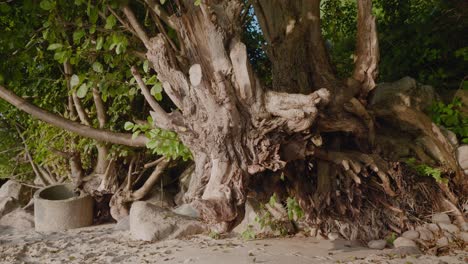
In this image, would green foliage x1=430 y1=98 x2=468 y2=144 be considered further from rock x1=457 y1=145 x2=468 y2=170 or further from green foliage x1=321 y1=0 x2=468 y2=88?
green foliage x1=321 y1=0 x2=468 y2=88

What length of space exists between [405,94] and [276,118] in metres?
2.15

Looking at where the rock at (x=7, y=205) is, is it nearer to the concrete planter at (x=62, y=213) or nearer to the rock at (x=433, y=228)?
the concrete planter at (x=62, y=213)

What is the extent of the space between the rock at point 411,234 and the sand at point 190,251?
402 mm

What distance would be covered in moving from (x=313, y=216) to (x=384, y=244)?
0.80m

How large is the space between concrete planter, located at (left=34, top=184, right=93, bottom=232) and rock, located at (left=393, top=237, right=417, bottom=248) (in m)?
4.59

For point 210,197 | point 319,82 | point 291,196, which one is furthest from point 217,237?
point 319,82

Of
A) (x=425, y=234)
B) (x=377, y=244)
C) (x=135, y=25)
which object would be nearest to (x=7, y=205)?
(x=135, y=25)

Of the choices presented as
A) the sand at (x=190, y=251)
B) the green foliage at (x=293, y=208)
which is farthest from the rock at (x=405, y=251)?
the green foliage at (x=293, y=208)

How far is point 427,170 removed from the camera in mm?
4621

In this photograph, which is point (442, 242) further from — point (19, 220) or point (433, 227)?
point (19, 220)

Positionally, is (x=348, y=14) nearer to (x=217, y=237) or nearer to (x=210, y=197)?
(x=217, y=237)

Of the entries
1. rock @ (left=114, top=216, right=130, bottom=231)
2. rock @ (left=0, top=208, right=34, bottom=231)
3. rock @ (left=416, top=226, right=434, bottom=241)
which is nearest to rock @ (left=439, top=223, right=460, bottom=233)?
rock @ (left=416, top=226, right=434, bottom=241)

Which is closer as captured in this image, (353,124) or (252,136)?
(252,136)

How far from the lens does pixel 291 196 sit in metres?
4.73
